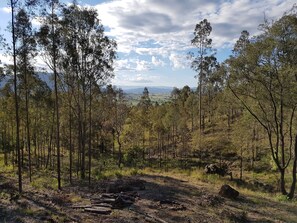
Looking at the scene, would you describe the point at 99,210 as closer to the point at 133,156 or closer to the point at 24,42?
Answer: the point at 24,42

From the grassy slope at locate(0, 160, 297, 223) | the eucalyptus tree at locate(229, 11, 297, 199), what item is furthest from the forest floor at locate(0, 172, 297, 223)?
the eucalyptus tree at locate(229, 11, 297, 199)

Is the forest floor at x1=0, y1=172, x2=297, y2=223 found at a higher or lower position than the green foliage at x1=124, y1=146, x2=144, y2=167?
higher

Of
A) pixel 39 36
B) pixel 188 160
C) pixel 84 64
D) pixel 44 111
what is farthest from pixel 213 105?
pixel 39 36

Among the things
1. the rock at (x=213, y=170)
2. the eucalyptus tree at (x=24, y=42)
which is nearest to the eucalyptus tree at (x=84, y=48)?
the eucalyptus tree at (x=24, y=42)

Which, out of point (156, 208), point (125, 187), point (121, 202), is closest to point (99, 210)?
point (121, 202)

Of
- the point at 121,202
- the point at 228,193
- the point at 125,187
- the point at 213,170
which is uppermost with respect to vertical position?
the point at 121,202

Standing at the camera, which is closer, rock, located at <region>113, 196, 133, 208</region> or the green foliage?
rock, located at <region>113, 196, 133, 208</region>

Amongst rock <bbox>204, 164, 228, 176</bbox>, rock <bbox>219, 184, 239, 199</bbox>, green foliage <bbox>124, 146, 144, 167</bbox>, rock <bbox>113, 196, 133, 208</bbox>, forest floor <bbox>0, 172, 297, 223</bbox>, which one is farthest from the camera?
green foliage <bbox>124, 146, 144, 167</bbox>

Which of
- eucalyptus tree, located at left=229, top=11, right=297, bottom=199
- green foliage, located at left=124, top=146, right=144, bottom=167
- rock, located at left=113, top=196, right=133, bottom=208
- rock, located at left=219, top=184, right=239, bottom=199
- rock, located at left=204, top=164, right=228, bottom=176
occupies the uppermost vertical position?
eucalyptus tree, located at left=229, top=11, right=297, bottom=199

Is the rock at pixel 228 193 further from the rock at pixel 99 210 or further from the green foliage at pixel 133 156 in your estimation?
the green foliage at pixel 133 156

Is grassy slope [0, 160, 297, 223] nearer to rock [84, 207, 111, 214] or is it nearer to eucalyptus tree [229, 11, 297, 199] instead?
rock [84, 207, 111, 214]

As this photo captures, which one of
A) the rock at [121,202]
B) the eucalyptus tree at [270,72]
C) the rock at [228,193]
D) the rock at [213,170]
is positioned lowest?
the rock at [213,170]

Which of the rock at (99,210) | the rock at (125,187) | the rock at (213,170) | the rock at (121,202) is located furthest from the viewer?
the rock at (213,170)

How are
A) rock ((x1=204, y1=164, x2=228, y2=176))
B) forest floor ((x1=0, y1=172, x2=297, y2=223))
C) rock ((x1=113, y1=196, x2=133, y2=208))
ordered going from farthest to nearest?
1. rock ((x1=204, y1=164, x2=228, y2=176))
2. rock ((x1=113, y1=196, x2=133, y2=208))
3. forest floor ((x1=0, y1=172, x2=297, y2=223))
